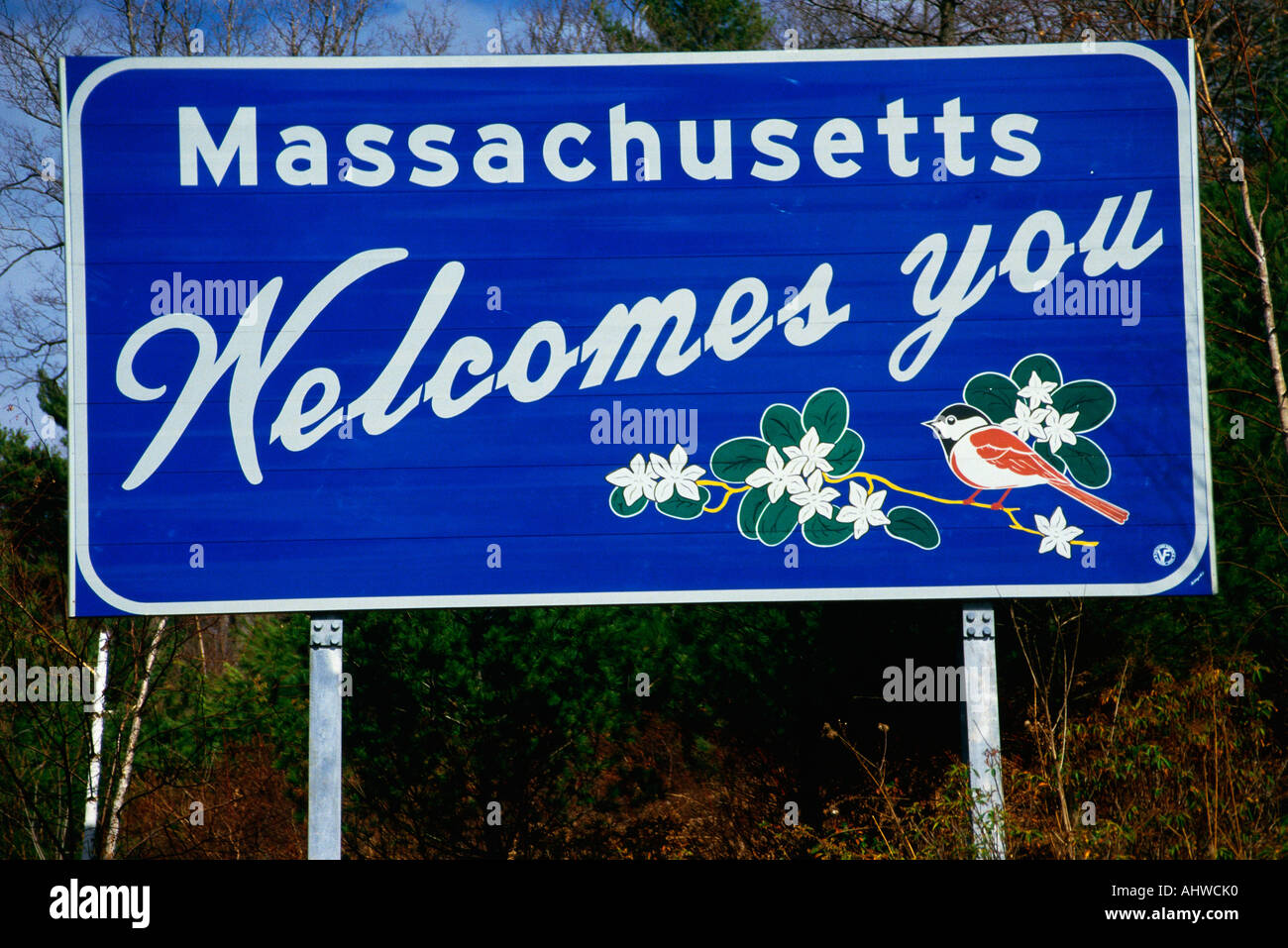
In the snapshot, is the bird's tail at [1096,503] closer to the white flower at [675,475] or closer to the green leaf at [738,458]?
the green leaf at [738,458]

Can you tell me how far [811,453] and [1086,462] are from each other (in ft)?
5.72

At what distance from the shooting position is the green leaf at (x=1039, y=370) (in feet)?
24.0

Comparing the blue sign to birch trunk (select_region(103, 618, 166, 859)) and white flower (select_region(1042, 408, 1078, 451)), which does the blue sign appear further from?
birch trunk (select_region(103, 618, 166, 859))

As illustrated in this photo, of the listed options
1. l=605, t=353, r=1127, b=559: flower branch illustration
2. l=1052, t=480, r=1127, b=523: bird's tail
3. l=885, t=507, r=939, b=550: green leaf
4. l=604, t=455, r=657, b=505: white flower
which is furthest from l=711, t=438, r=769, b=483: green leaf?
l=1052, t=480, r=1127, b=523: bird's tail

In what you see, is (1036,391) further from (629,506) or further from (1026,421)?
(629,506)

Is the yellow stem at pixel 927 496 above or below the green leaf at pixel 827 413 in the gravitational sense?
below

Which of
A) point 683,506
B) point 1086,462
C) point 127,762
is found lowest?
point 127,762

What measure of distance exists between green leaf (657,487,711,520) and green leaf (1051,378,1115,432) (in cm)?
231

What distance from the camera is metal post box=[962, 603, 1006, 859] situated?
6.88m

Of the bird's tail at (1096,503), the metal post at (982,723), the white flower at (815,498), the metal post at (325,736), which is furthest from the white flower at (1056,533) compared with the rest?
the metal post at (325,736)

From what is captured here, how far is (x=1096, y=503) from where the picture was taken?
7250 millimetres

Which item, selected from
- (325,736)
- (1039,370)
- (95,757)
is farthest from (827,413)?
(95,757)

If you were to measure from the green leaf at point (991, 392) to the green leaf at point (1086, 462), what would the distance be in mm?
448

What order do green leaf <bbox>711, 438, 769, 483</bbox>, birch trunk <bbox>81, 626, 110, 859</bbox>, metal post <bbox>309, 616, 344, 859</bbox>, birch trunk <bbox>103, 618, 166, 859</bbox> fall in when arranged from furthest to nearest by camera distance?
birch trunk <bbox>103, 618, 166, 859</bbox> < birch trunk <bbox>81, 626, 110, 859</bbox> < green leaf <bbox>711, 438, 769, 483</bbox> < metal post <bbox>309, 616, 344, 859</bbox>
